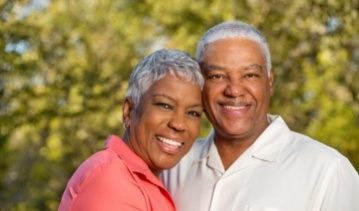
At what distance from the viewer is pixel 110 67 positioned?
13297 millimetres

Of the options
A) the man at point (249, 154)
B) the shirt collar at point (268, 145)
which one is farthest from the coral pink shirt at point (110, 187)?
the shirt collar at point (268, 145)

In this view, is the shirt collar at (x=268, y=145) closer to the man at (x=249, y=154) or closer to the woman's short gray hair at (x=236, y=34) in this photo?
the man at (x=249, y=154)

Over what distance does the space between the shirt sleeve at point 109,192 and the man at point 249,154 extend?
575 millimetres

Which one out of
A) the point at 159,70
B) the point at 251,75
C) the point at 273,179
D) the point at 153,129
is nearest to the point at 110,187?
the point at 153,129

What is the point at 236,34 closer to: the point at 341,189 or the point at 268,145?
the point at 268,145

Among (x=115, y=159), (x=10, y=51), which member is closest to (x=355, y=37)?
(x=10, y=51)

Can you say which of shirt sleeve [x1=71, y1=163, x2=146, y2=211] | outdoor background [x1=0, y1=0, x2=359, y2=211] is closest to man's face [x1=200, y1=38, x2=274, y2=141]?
shirt sleeve [x1=71, y1=163, x2=146, y2=211]

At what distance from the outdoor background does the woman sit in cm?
412

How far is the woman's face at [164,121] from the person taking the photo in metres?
4.06

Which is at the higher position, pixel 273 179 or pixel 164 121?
pixel 164 121

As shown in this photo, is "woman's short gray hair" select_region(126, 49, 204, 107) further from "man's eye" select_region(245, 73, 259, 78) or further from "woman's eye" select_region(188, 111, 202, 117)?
"man's eye" select_region(245, 73, 259, 78)

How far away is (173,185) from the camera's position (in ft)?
15.0

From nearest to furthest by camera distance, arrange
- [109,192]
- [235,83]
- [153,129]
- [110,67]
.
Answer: [109,192]
[153,129]
[235,83]
[110,67]

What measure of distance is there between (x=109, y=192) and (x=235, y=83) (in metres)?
0.93
